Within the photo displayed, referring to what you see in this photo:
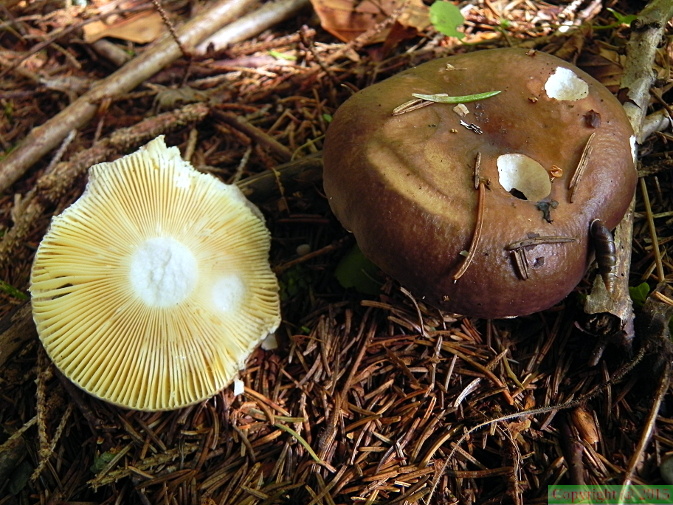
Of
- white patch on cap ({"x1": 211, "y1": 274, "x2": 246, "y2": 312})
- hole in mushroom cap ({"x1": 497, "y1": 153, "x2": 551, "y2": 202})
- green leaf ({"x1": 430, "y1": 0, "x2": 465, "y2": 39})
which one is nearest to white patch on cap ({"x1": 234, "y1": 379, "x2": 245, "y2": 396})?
white patch on cap ({"x1": 211, "y1": 274, "x2": 246, "y2": 312})

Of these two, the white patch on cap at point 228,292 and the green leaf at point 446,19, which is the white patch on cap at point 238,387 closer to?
the white patch on cap at point 228,292

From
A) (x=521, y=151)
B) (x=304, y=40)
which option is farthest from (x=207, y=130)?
(x=521, y=151)

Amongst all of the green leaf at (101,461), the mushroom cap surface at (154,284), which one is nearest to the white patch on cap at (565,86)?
the mushroom cap surface at (154,284)

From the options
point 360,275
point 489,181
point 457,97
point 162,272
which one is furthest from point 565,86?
point 162,272

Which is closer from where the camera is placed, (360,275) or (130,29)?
(360,275)

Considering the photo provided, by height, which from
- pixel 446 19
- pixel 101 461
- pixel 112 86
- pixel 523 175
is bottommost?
pixel 101 461

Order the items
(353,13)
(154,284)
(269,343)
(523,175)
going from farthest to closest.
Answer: (353,13)
(269,343)
(154,284)
(523,175)

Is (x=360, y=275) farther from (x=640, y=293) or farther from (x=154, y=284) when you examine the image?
(x=640, y=293)
